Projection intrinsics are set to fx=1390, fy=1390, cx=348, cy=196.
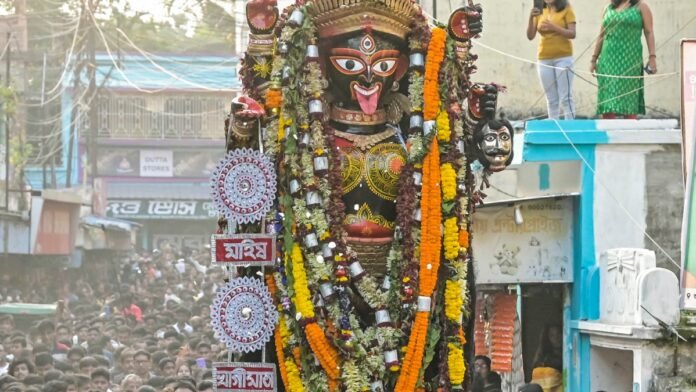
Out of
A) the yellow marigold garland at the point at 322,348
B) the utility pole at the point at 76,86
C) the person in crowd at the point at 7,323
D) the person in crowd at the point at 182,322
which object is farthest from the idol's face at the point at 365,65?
the utility pole at the point at 76,86

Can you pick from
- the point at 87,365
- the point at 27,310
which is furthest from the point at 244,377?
the point at 27,310

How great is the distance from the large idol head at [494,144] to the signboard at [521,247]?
4.19 metres

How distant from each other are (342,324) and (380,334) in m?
0.23

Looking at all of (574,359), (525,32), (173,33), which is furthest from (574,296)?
(173,33)

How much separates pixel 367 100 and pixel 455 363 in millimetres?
1688

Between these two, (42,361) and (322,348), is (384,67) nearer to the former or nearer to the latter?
(322,348)

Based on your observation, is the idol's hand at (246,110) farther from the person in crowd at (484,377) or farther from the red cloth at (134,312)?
the red cloth at (134,312)

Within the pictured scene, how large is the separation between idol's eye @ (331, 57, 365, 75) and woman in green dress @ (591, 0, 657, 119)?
5.32m

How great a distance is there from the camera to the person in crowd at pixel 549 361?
43.7 feet

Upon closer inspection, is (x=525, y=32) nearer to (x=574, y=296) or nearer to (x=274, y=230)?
(x=574, y=296)

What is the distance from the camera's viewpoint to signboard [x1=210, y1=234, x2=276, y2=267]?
8305 mm

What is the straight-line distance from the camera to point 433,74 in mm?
8352

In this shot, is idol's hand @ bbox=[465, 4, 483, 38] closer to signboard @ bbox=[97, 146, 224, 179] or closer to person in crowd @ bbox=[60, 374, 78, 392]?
person in crowd @ bbox=[60, 374, 78, 392]

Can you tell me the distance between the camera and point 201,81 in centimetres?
4247
